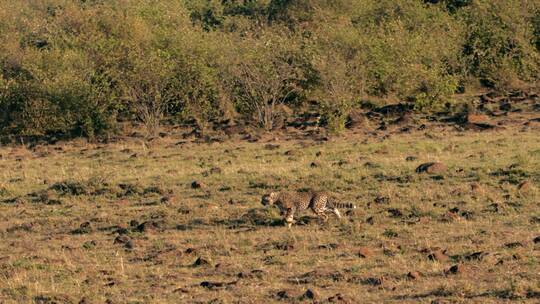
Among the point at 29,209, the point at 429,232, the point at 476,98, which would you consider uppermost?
the point at 429,232

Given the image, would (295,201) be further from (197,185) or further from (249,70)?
(249,70)

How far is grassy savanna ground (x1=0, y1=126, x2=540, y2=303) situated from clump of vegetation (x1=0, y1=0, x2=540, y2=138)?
16.7 ft

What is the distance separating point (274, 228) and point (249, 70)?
15.2m

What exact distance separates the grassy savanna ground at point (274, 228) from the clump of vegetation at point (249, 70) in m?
5.09

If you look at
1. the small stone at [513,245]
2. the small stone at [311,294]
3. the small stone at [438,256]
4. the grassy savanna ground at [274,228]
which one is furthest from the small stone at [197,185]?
the small stone at [311,294]

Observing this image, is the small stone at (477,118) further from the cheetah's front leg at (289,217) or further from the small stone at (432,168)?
the cheetah's front leg at (289,217)

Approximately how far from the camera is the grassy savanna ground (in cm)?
1062

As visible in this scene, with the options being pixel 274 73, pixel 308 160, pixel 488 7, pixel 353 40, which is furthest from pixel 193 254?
pixel 488 7

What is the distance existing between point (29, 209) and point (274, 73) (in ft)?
41.3

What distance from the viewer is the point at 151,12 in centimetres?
3738

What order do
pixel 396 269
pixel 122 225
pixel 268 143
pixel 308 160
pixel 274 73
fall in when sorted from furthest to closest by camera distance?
1. pixel 274 73
2. pixel 268 143
3. pixel 308 160
4. pixel 122 225
5. pixel 396 269

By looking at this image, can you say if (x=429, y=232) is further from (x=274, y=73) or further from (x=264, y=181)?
(x=274, y=73)

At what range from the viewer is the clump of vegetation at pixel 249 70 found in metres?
28.8

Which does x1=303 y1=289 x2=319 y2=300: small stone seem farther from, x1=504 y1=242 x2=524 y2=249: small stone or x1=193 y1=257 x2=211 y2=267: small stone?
x1=504 y1=242 x2=524 y2=249: small stone
